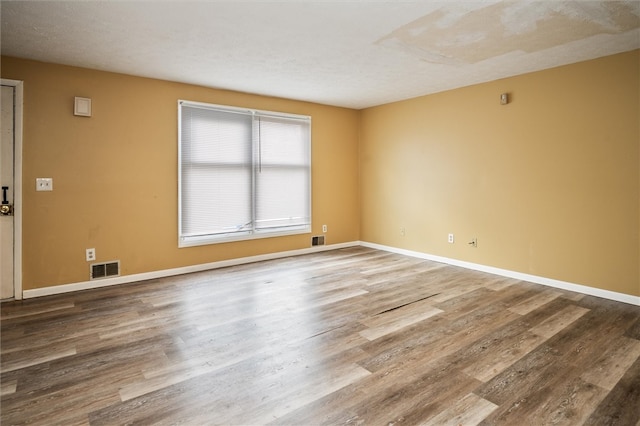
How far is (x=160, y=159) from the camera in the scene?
437 cm

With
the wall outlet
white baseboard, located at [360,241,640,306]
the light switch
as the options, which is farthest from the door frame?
white baseboard, located at [360,241,640,306]

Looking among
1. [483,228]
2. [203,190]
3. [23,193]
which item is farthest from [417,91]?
[23,193]

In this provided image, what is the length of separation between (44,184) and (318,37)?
10.1 feet

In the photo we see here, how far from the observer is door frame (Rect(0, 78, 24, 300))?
3.52m

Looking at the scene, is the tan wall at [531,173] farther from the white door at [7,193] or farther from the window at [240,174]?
the white door at [7,193]

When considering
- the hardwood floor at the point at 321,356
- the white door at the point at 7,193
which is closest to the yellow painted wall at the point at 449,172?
the white door at the point at 7,193

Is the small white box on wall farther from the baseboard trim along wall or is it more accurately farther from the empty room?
the baseboard trim along wall

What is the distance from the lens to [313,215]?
586 centimetres

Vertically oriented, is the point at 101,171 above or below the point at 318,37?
below

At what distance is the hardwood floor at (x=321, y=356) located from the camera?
189 cm

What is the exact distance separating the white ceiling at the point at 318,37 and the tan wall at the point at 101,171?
257 mm

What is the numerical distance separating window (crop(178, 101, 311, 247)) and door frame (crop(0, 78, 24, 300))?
1519mm

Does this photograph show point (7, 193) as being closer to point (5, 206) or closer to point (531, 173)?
point (5, 206)

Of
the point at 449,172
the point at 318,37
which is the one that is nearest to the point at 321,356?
the point at 318,37
